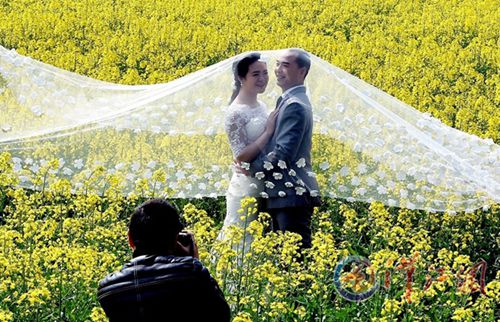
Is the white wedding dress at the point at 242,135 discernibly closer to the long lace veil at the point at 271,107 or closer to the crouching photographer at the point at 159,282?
the long lace veil at the point at 271,107

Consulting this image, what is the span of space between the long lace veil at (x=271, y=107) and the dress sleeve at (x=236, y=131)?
1.67ft

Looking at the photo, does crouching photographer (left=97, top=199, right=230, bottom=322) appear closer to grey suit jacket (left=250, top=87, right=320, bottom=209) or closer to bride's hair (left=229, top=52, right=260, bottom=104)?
grey suit jacket (left=250, top=87, right=320, bottom=209)

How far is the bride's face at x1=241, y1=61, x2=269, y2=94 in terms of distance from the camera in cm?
596

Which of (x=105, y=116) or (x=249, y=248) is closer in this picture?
(x=249, y=248)

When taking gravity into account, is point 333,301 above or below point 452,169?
below

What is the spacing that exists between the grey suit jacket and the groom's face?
56 millimetres

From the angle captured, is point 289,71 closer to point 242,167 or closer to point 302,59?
point 302,59

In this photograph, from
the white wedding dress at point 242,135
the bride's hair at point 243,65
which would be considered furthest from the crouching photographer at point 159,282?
the bride's hair at point 243,65

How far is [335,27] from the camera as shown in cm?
1529

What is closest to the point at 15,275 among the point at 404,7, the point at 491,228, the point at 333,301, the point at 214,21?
the point at 333,301

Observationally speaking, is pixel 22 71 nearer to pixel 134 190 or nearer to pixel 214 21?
pixel 134 190

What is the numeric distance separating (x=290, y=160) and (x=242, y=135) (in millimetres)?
306

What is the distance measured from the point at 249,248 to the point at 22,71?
271cm

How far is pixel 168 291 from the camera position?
3.55m
